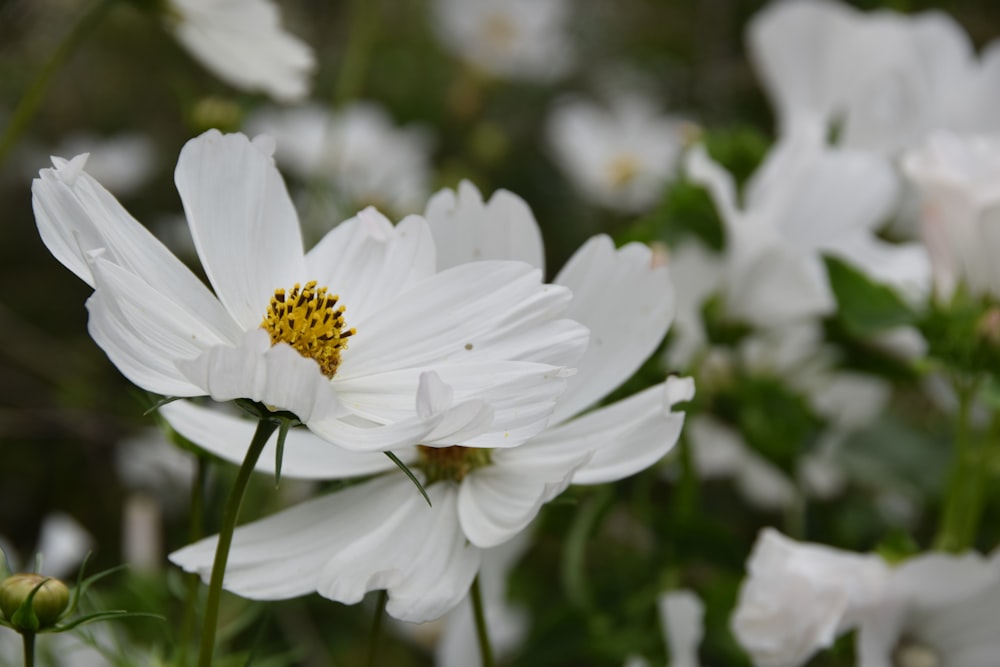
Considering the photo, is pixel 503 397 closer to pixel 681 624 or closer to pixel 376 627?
pixel 376 627

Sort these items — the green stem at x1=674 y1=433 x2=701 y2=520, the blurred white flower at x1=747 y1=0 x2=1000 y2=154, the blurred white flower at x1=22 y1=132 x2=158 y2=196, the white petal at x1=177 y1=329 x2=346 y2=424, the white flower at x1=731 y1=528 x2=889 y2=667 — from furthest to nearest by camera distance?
the blurred white flower at x1=22 y1=132 x2=158 y2=196 → the blurred white flower at x1=747 y1=0 x2=1000 y2=154 → the green stem at x1=674 y1=433 x2=701 y2=520 → the white flower at x1=731 y1=528 x2=889 y2=667 → the white petal at x1=177 y1=329 x2=346 y2=424

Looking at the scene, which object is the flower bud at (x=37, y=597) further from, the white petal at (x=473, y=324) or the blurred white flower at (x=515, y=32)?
the blurred white flower at (x=515, y=32)

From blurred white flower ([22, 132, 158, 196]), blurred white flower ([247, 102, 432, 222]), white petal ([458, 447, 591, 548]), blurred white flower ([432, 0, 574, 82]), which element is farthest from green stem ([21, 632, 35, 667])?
blurred white flower ([432, 0, 574, 82])

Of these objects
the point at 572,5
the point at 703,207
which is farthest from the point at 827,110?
the point at 572,5

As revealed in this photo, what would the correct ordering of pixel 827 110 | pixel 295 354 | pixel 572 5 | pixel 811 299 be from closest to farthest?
pixel 295 354
pixel 811 299
pixel 827 110
pixel 572 5

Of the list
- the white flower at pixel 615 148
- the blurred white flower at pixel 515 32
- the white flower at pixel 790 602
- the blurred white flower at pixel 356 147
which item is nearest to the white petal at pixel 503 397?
the white flower at pixel 790 602

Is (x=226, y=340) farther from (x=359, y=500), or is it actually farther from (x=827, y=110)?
(x=827, y=110)

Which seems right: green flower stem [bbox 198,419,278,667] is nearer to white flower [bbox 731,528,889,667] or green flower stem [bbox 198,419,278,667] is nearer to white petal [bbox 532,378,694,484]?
white petal [bbox 532,378,694,484]
